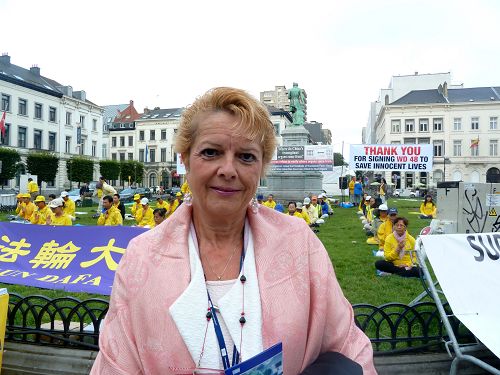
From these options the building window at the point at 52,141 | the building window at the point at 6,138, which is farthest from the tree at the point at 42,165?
the building window at the point at 52,141

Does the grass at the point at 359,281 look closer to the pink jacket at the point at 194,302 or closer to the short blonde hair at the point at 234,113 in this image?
the pink jacket at the point at 194,302

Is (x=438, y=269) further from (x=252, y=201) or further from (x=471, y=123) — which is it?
(x=471, y=123)

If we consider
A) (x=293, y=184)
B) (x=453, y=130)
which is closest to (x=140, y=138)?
(x=453, y=130)

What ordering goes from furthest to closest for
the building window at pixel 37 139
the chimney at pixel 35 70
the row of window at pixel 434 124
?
the row of window at pixel 434 124, the chimney at pixel 35 70, the building window at pixel 37 139

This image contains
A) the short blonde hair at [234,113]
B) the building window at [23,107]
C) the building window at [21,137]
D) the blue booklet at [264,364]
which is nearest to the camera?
the blue booklet at [264,364]

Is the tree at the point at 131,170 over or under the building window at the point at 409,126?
Answer: under

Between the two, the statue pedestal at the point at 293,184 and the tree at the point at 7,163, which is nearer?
the statue pedestal at the point at 293,184

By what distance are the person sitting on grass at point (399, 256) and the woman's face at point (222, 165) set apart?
638cm

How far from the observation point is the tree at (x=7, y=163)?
41.0 m

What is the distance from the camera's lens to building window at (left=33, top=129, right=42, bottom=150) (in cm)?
5072

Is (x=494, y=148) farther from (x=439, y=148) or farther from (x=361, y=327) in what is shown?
(x=361, y=327)

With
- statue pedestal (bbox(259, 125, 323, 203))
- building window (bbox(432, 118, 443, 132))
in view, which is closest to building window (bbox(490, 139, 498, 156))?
building window (bbox(432, 118, 443, 132))

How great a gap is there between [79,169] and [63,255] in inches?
1925

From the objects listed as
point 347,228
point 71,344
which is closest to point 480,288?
point 71,344
